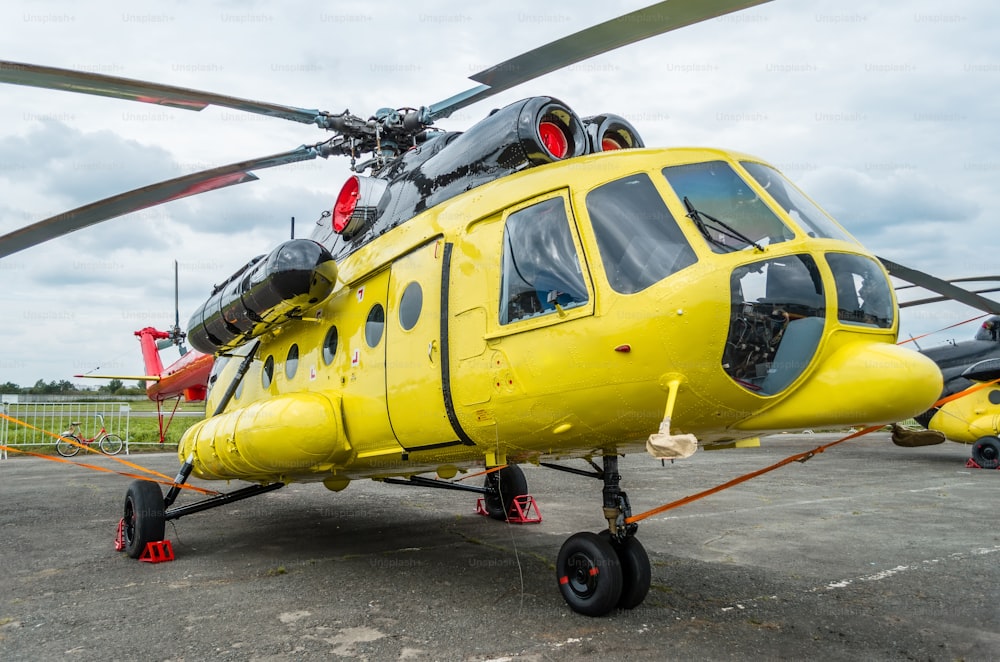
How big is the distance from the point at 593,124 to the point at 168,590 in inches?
208

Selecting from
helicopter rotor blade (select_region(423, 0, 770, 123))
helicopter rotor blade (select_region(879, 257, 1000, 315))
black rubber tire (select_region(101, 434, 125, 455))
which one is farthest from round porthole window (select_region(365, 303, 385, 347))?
black rubber tire (select_region(101, 434, 125, 455))

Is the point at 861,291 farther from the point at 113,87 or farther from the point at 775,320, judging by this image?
the point at 113,87

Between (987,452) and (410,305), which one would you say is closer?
(410,305)

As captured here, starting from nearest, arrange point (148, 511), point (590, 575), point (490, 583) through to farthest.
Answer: point (590, 575) < point (490, 583) < point (148, 511)

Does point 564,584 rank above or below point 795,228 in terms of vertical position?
below

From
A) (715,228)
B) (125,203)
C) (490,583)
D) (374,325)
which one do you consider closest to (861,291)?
(715,228)

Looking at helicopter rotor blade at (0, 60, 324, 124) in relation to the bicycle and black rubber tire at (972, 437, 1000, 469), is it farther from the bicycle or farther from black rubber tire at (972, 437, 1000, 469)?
the bicycle

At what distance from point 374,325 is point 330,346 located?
83cm

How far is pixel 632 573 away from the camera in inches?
200

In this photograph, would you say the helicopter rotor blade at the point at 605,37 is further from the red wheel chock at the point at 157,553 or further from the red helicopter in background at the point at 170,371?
the red helicopter in background at the point at 170,371

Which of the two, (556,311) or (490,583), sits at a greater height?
(556,311)

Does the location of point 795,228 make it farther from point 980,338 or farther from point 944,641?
point 980,338

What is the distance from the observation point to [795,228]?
4.10 m

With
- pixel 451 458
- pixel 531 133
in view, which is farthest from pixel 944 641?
pixel 531 133
